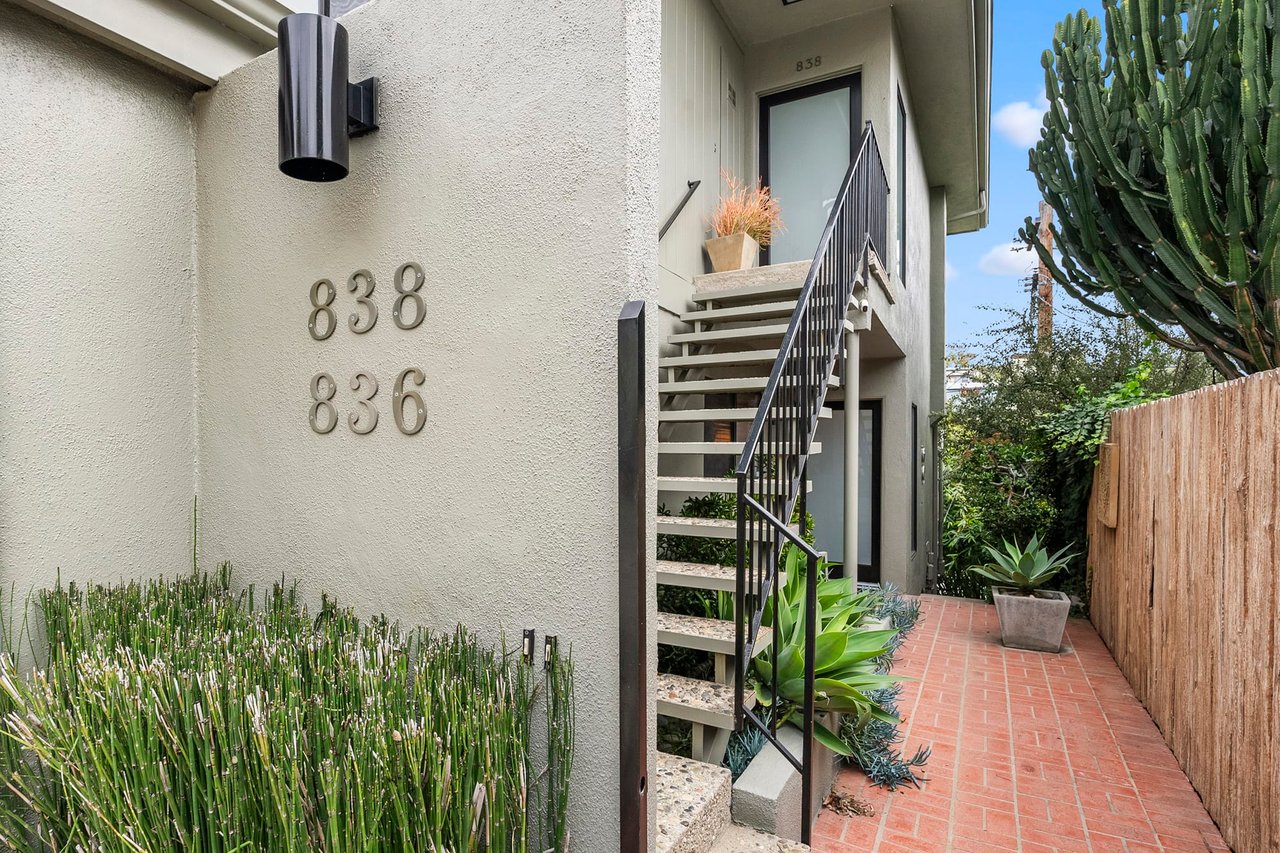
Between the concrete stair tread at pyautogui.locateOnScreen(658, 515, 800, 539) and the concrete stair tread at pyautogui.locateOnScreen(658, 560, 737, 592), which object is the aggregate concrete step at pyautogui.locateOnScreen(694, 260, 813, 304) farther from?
the concrete stair tread at pyautogui.locateOnScreen(658, 560, 737, 592)

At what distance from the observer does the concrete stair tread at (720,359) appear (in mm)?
4440

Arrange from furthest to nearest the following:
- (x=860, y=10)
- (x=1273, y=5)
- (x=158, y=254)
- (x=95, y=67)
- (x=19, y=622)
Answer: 1. (x=860, y=10)
2. (x=1273, y=5)
3. (x=158, y=254)
4. (x=95, y=67)
5. (x=19, y=622)

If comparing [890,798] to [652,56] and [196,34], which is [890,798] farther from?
[196,34]

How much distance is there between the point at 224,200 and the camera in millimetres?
2906

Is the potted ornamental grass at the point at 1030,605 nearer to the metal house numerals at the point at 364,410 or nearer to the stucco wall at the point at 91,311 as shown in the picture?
the metal house numerals at the point at 364,410

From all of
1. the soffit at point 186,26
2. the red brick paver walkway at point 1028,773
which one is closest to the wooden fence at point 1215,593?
the red brick paver walkway at point 1028,773

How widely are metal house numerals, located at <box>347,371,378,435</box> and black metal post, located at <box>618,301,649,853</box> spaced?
1.05 meters

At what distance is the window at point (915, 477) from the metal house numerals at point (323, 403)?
639 cm

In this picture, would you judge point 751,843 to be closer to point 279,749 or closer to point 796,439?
point 279,749

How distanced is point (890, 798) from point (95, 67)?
477 centimetres

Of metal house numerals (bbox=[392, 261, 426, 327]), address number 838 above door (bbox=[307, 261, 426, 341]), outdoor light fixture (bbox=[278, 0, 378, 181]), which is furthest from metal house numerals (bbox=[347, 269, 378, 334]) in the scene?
outdoor light fixture (bbox=[278, 0, 378, 181])

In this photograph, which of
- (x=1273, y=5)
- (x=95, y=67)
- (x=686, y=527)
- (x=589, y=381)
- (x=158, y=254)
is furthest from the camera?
(x=1273, y=5)

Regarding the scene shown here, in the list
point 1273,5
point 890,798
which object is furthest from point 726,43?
point 890,798

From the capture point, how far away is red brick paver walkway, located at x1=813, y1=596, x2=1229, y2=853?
2.89m
